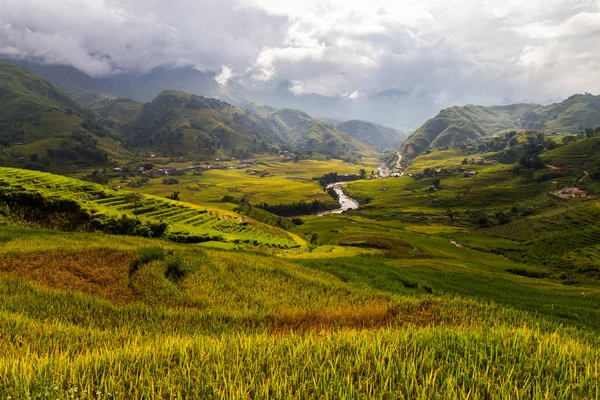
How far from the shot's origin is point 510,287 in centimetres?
2531

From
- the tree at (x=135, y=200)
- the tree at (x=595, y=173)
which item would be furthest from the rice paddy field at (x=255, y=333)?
the tree at (x=595, y=173)

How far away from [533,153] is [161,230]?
229 metres

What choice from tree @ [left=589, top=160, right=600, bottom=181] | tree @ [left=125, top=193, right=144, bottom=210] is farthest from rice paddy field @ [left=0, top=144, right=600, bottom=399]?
tree @ [left=589, top=160, right=600, bottom=181]

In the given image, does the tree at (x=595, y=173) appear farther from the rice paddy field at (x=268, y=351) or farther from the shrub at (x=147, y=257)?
the shrub at (x=147, y=257)

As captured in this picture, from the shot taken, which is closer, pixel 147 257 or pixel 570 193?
pixel 147 257

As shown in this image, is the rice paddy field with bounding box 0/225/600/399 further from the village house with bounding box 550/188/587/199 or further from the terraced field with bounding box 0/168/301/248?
the village house with bounding box 550/188/587/199

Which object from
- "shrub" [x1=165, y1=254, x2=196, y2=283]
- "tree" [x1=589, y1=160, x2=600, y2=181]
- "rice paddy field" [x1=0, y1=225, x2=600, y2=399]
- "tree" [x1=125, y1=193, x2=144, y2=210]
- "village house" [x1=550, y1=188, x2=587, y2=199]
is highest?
"tree" [x1=589, y1=160, x2=600, y2=181]

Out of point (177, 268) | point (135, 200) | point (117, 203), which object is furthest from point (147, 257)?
point (135, 200)

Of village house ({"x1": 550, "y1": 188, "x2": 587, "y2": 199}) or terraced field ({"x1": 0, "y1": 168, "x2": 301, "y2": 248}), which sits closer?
terraced field ({"x1": 0, "y1": 168, "x2": 301, "y2": 248})

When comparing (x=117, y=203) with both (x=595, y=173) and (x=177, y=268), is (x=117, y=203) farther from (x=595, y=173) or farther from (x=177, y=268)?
(x=595, y=173)

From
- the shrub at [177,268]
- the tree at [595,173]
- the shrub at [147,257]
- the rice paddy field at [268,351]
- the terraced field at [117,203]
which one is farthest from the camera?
the tree at [595,173]

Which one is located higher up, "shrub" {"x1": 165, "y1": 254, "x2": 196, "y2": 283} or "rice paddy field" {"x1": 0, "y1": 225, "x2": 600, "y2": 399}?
"rice paddy field" {"x1": 0, "y1": 225, "x2": 600, "y2": 399}

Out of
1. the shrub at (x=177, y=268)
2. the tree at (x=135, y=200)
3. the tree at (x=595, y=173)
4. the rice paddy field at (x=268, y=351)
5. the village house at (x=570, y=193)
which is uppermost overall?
the tree at (x=595, y=173)

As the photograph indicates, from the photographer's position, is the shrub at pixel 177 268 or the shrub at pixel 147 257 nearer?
the shrub at pixel 177 268
